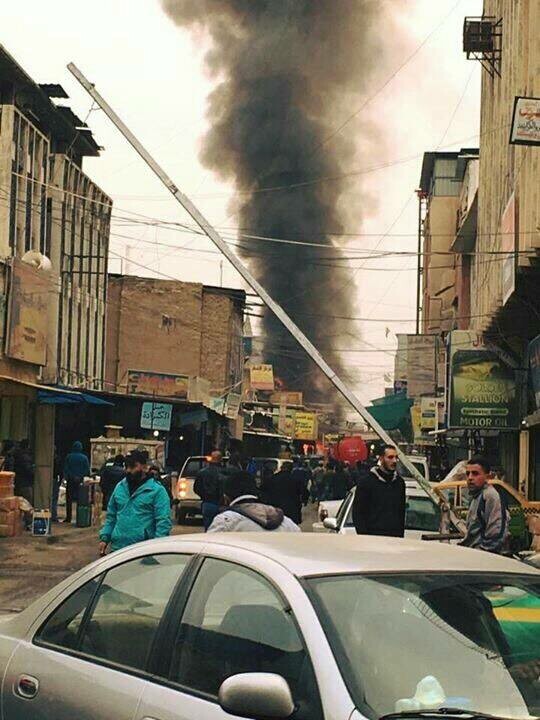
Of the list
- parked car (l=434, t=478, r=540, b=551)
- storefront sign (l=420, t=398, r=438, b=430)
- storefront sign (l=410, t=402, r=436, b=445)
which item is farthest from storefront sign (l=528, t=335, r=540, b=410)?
storefront sign (l=410, t=402, r=436, b=445)

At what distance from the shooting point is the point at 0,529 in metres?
22.0

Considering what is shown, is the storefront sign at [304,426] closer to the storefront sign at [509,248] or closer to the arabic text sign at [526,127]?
the storefront sign at [509,248]

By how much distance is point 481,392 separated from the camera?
1219 inches

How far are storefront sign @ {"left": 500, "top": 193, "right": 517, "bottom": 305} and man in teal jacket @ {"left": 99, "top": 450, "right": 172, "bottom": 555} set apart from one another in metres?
12.1

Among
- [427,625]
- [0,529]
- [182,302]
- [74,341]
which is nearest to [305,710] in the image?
[427,625]

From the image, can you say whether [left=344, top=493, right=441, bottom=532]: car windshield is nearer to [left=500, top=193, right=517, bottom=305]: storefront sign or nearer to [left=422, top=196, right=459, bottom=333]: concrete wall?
[left=500, top=193, right=517, bottom=305]: storefront sign

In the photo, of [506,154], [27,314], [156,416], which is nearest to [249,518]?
[506,154]

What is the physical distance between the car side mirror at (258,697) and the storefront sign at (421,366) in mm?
54409

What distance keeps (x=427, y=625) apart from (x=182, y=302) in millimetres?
59582

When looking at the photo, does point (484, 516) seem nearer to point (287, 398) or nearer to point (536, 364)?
point (536, 364)

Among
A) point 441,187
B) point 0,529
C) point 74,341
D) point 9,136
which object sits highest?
point 441,187

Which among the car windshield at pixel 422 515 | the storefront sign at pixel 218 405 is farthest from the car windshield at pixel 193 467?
the storefront sign at pixel 218 405

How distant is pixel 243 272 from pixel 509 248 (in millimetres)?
5563

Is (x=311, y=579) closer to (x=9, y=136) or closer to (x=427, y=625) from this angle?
(x=427, y=625)
